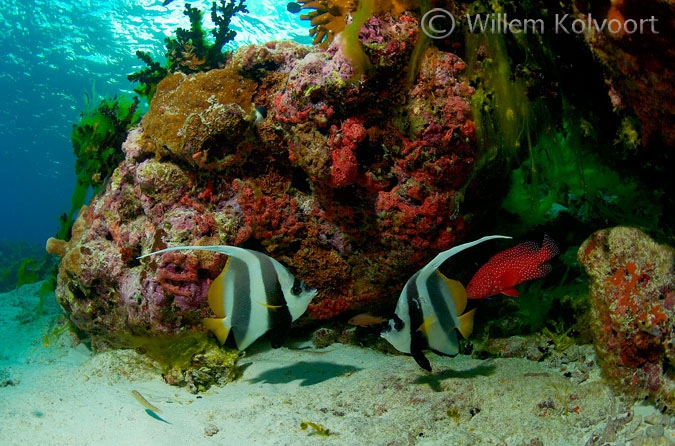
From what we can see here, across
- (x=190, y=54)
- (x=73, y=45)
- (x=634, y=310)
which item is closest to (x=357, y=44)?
(x=634, y=310)

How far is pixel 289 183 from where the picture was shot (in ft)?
12.5

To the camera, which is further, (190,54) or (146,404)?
(190,54)

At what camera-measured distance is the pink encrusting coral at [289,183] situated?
306 centimetres

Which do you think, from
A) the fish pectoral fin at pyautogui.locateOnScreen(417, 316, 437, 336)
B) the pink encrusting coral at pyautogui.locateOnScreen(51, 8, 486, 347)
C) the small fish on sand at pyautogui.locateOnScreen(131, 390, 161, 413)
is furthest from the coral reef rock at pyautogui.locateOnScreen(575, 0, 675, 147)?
the small fish on sand at pyautogui.locateOnScreen(131, 390, 161, 413)

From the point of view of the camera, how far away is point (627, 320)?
2.48 m

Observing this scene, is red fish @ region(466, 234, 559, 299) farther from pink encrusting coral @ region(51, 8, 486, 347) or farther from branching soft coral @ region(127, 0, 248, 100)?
branching soft coral @ region(127, 0, 248, 100)

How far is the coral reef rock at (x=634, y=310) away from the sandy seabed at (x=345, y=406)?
0.54 feet

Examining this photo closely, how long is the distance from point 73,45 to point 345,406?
32.6m

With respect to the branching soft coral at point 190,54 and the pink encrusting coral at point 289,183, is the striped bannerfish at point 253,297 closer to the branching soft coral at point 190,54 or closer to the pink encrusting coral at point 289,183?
the pink encrusting coral at point 289,183

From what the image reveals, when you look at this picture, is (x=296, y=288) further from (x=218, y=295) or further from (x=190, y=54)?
(x=190, y=54)

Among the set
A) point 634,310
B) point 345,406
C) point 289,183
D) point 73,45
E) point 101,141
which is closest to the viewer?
point 634,310

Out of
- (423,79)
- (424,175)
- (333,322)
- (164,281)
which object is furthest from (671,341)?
(164,281)

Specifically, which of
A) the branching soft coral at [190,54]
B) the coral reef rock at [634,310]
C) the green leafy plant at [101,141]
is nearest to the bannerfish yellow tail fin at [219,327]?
the coral reef rock at [634,310]

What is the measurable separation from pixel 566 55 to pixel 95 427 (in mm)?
4195
